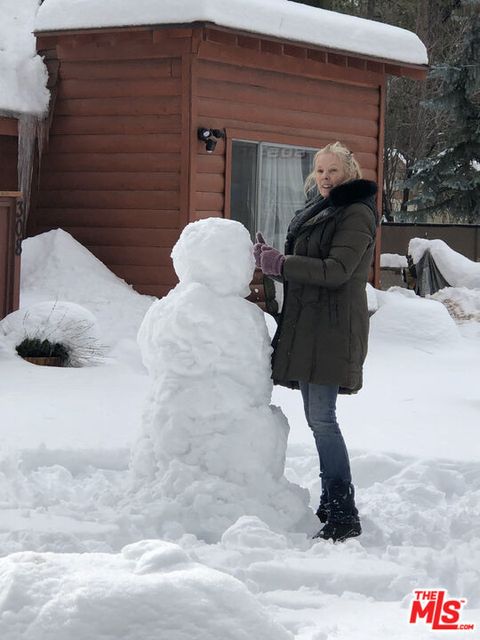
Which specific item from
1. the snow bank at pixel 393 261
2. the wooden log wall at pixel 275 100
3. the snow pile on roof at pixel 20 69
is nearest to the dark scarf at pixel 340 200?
the wooden log wall at pixel 275 100

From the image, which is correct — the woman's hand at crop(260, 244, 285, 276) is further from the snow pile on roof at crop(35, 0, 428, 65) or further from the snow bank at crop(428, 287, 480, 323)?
the snow bank at crop(428, 287, 480, 323)

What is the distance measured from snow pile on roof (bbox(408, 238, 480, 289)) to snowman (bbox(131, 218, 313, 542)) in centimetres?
1310

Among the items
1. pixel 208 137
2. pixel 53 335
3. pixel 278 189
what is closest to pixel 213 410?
pixel 53 335

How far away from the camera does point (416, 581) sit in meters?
4.40

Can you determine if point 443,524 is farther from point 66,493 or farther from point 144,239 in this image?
point 144,239

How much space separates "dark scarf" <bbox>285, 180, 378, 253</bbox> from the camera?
5.02 metres

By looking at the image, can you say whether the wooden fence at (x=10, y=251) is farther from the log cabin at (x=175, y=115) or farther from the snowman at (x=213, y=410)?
the snowman at (x=213, y=410)

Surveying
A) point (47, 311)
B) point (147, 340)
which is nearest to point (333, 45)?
point (47, 311)

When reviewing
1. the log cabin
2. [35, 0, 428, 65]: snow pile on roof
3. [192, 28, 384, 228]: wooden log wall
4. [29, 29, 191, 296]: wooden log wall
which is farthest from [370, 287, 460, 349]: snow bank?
[35, 0, 428, 65]: snow pile on roof

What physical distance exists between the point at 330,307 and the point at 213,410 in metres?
0.70

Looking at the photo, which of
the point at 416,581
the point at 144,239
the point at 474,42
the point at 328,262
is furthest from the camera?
the point at 474,42

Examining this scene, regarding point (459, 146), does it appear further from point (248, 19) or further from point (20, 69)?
point (20, 69)

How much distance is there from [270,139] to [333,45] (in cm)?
123

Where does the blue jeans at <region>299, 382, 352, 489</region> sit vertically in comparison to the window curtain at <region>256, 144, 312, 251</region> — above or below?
below
